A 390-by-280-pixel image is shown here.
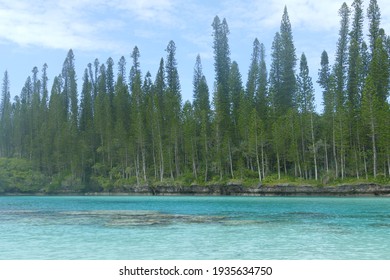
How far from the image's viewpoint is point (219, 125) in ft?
210

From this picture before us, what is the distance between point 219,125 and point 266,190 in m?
15.1

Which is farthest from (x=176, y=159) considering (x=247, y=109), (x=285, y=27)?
(x=285, y=27)

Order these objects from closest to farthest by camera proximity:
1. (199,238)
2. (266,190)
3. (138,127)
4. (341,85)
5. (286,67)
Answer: (199,238) < (266,190) < (341,85) < (138,127) < (286,67)

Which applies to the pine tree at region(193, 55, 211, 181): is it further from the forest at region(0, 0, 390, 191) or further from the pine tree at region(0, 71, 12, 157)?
the pine tree at region(0, 71, 12, 157)

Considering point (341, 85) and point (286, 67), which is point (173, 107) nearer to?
point (286, 67)

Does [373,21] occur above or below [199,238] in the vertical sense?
above

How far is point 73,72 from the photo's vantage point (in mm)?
91500

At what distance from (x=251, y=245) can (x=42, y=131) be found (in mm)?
73055

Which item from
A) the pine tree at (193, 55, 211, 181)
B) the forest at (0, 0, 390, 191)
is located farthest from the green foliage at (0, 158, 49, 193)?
the pine tree at (193, 55, 211, 181)

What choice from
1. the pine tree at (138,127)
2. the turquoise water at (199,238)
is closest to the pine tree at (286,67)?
the pine tree at (138,127)

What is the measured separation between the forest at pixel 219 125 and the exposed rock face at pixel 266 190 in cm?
123

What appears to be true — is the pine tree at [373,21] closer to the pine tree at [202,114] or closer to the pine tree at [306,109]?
the pine tree at [306,109]

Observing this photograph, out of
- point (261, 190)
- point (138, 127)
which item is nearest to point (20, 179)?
point (138, 127)

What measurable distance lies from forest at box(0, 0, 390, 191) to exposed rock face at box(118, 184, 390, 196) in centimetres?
123
